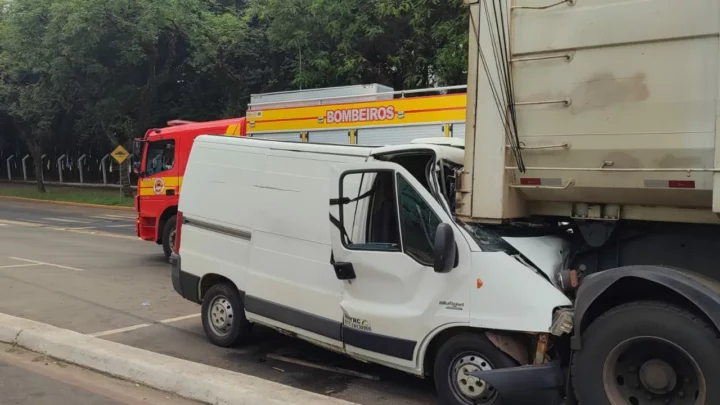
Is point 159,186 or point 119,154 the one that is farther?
Result: point 119,154

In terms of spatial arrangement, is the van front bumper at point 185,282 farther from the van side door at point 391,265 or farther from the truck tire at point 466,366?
the truck tire at point 466,366

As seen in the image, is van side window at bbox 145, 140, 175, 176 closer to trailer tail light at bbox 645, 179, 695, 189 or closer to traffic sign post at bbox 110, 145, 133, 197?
trailer tail light at bbox 645, 179, 695, 189

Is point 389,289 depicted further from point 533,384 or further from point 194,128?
point 194,128

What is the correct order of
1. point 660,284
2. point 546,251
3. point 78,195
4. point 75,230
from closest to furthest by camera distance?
point 660,284
point 546,251
point 75,230
point 78,195

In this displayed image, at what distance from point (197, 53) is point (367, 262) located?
19.1 meters

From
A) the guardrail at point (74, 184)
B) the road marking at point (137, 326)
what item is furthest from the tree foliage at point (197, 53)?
the road marking at point (137, 326)

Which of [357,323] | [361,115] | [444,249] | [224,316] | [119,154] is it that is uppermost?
[361,115]

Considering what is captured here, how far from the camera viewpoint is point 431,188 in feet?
15.7

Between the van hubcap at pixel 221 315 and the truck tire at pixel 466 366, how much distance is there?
2493 millimetres

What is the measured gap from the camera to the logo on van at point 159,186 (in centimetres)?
1189

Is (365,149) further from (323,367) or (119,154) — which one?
(119,154)

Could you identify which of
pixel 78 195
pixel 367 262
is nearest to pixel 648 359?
pixel 367 262

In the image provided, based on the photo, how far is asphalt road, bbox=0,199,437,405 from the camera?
529 cm

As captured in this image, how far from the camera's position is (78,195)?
97.5ft
